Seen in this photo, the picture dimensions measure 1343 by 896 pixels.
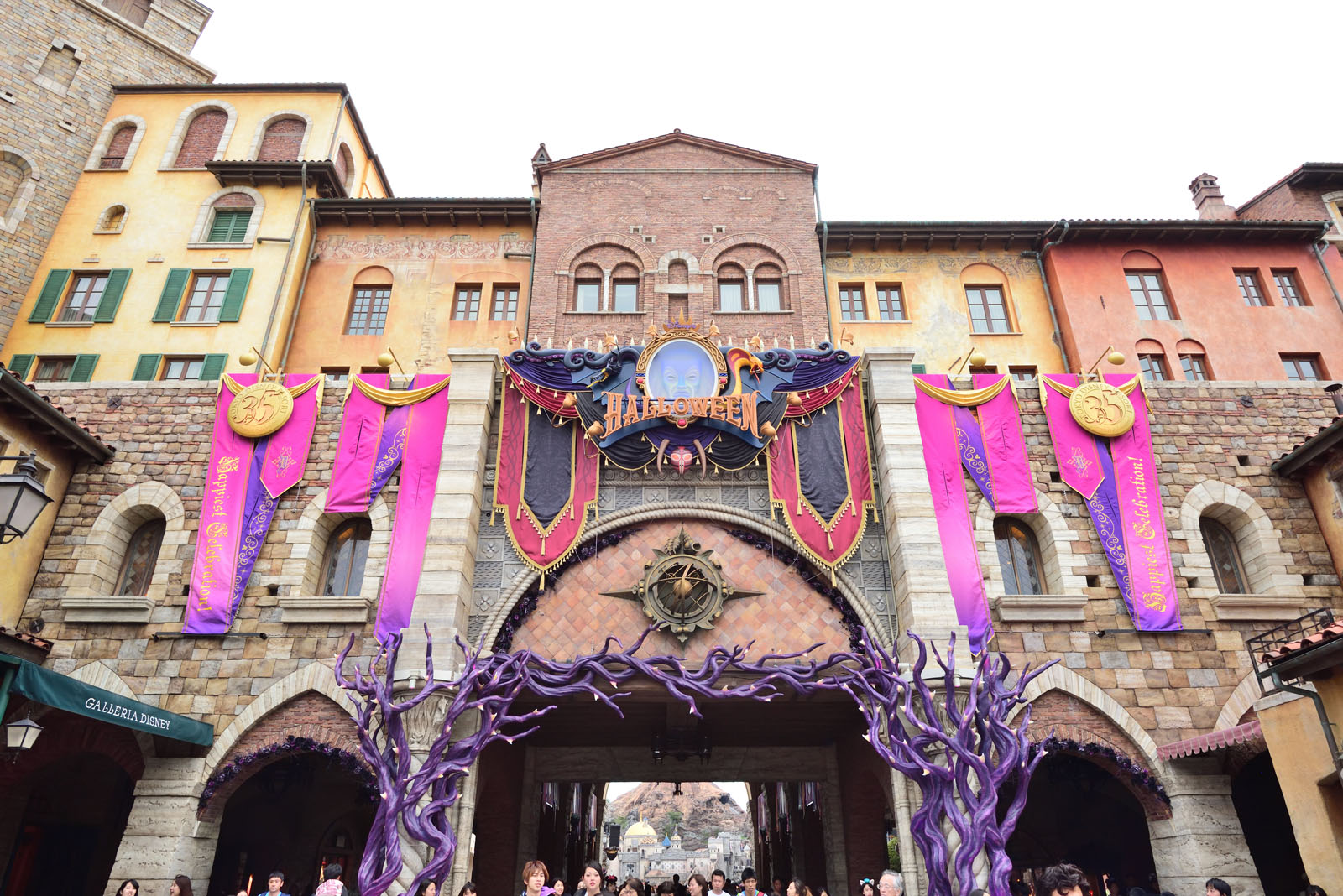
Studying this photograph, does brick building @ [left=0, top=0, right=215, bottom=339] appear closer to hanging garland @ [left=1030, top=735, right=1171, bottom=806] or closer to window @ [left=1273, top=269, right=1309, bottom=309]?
hanging garland @ [left=1030, top=735, right=1171, bottom=806]

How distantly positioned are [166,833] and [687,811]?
6868 centimetres

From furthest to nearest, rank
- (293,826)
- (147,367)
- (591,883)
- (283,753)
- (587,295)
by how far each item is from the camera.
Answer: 1. (587,295)
2. (147,367)
3. (293,826)
4. (283,753)
5. (591,883)

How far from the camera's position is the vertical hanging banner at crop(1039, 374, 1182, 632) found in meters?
13.9

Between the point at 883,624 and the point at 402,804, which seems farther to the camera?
the point at 883,624

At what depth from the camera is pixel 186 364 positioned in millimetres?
21125

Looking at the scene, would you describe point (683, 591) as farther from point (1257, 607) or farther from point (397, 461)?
point (1257, 607)

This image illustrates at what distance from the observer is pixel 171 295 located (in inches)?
862

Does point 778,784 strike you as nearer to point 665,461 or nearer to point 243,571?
point 665,461

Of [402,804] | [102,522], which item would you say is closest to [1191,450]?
[402,804]

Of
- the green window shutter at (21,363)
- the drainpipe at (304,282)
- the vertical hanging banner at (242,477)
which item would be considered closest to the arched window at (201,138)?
the drainpipe at (304,282)

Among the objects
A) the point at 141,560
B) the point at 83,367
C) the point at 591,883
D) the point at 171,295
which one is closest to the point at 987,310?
the point at 591,883

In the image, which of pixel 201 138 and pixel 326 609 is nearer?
pixel 326 609

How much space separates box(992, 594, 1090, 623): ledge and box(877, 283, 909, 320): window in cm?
1040

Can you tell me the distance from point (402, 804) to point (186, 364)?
1498cm
